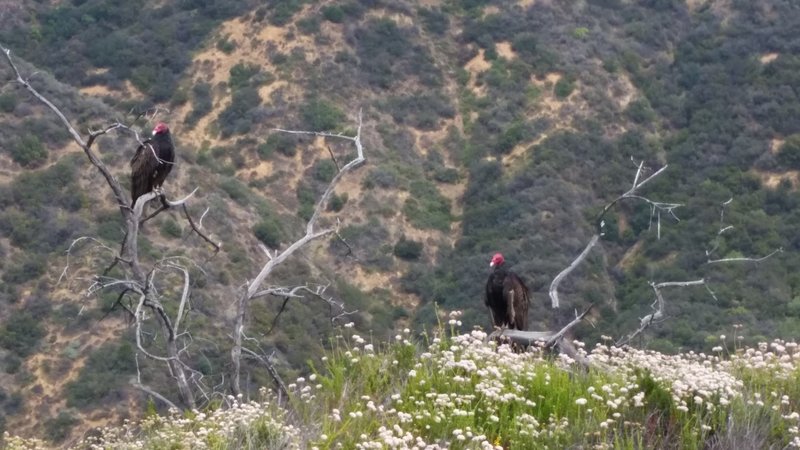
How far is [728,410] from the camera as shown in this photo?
563 cm

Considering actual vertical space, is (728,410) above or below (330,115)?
above

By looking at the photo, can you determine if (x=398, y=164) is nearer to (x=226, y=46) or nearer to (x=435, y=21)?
(x=226, y=46)

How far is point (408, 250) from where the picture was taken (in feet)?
94.3

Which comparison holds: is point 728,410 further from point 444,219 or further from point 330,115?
point 330,115

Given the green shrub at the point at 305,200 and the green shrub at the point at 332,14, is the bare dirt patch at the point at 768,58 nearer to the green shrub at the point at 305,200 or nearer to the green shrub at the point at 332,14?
the green shrub at the point at 332,14

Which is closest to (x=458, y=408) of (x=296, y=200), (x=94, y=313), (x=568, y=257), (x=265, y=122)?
(x=94, y=313)

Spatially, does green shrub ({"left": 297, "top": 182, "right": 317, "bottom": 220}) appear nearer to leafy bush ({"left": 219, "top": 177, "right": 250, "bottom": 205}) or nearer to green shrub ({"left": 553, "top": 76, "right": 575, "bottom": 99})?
leafy bush ({"left": 219, "top": 177, "right": 250, "bottom": 205})

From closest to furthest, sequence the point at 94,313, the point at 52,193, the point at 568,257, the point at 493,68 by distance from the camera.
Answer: the point at 94,313
the point at 52,193
the point at 568,257
the point at 493,68

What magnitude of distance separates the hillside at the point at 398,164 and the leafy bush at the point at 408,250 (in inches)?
3.8

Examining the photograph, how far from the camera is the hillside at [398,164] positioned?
65.6 feet

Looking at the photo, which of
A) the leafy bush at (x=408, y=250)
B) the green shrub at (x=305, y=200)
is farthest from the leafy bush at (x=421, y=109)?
the leafy bush at (x=408, y=250)

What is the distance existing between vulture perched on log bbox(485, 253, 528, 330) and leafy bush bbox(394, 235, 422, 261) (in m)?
18.2

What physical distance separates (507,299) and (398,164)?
73.4ft

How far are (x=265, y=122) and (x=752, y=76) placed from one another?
1322cm
